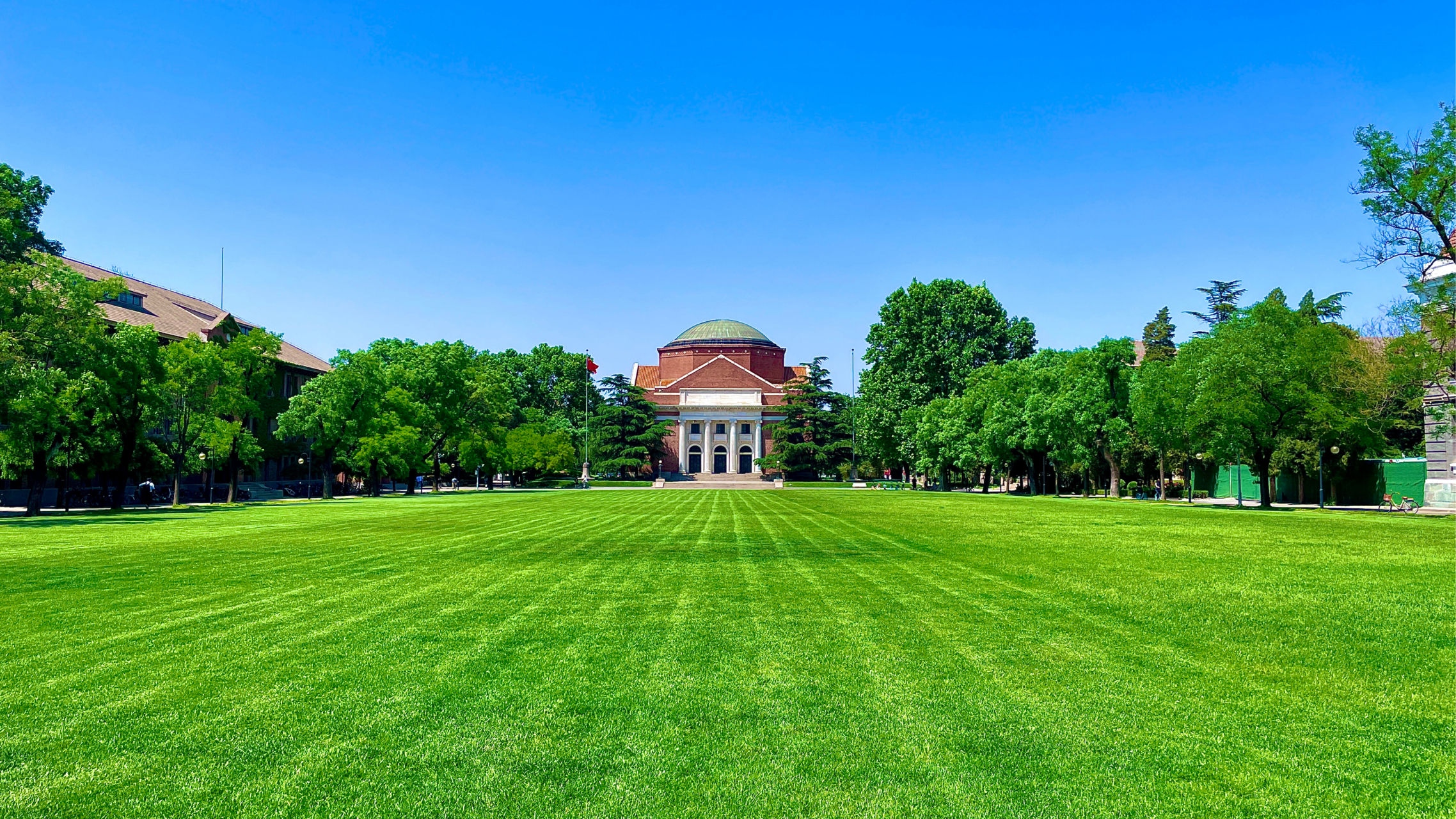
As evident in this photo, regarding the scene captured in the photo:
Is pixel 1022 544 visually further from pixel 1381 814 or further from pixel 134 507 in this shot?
pixel 134 507

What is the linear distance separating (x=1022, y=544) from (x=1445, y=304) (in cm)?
1805

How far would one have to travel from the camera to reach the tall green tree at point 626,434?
96688 millimetres

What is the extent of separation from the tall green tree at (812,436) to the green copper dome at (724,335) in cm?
3509

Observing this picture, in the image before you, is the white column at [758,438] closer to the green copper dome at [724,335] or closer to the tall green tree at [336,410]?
the green copper dome at [724,335]

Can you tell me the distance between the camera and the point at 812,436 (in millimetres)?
98062

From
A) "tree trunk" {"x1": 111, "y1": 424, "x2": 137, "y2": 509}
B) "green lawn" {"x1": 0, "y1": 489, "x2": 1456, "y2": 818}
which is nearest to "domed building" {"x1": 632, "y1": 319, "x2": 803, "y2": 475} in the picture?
"tree trunk" {"x1": 111, "y1": 424, "x2": 137, "y2": 509}

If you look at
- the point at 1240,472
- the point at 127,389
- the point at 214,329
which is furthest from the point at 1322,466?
the point at 214,329

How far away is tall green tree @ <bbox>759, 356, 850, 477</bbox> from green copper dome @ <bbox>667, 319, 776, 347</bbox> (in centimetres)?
3509

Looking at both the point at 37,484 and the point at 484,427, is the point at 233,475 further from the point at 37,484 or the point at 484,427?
the point at 484,427

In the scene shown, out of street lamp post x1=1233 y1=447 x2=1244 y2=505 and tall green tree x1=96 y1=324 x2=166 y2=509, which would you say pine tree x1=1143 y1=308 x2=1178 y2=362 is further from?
tall green tree x1=96 y1=324 x2=166 y2=509

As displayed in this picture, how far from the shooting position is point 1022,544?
63.2ft

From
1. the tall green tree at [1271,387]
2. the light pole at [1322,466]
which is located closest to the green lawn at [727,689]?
the tall green tree at [1271,387]

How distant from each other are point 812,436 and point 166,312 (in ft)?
197

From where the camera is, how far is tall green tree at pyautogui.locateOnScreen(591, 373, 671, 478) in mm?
96688
